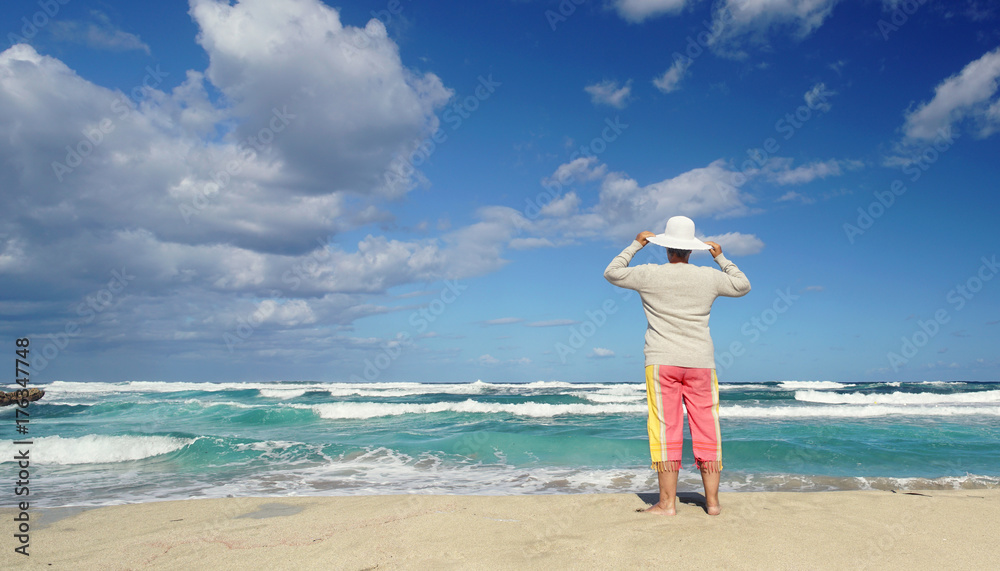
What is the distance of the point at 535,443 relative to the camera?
893 centimetres

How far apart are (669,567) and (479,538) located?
1175 mm

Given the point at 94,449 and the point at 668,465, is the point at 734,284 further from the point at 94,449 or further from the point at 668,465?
the point at 94,449

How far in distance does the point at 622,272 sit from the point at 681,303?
1.45 feet

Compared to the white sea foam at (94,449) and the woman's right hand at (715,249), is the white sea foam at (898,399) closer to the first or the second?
the woman's right hand at (715,249)

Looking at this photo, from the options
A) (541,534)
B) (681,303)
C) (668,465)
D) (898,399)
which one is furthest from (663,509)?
(898,399)

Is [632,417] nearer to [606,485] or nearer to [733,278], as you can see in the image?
[606,485]

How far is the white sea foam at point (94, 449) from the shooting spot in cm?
849

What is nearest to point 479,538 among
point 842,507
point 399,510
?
point 399,510

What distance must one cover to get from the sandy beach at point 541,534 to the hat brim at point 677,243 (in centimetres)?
180

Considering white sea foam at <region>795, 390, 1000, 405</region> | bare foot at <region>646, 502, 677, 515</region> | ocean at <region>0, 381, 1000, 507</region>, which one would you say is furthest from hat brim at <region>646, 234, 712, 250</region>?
white sea foam at <region>795, 390, 1000, 405</region>

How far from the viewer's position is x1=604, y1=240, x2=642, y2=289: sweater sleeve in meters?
3.58

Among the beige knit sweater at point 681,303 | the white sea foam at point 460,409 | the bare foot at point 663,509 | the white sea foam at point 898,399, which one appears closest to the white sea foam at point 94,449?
the white sea foam at point 460,409

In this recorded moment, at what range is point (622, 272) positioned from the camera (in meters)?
3.60

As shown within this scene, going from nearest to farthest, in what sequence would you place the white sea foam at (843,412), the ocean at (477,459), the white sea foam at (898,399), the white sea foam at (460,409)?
1. the ocean at (477,459)
2. the white sea foam at (843,412)
3. the white sea foam at (460,409)
4. the white sea foam at (898,399)
